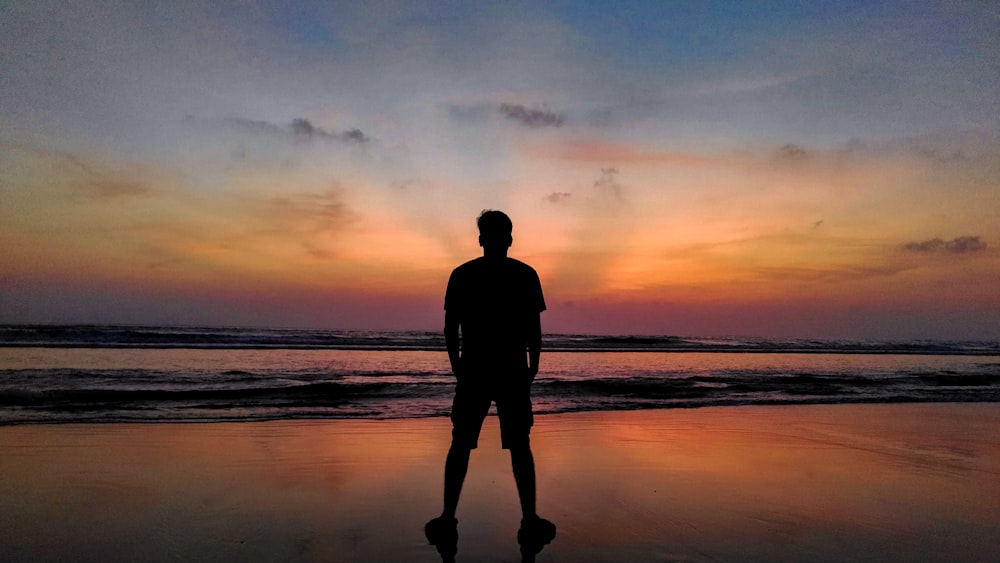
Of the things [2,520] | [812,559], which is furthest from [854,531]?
[2,520]

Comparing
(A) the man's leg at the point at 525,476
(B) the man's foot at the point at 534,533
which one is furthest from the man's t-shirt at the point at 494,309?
(B) the man's foot at the point at 534,533

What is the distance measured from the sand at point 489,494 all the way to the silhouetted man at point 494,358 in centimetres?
34

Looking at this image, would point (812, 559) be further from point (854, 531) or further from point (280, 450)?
point (280, 450)

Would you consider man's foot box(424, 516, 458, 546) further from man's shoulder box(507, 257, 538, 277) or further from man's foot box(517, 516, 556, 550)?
man's shoulder box(507, 257, 538, 277)

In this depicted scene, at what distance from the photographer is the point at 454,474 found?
3.61 m

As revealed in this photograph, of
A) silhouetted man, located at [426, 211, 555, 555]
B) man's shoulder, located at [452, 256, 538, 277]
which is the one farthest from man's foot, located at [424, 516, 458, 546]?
man's shoulder, located at [452, 256, 538, 277]

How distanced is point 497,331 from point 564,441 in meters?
4.05

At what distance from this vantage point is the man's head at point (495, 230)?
365 centimetres

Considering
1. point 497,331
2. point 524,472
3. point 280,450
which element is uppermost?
point 497,331

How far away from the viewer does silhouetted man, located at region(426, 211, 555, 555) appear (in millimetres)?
3537

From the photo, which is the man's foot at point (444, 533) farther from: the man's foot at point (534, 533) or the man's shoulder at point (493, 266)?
the man's shoulder at point (493, 266)

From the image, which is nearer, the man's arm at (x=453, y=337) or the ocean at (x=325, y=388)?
the man's arm at (x=453, y=337)

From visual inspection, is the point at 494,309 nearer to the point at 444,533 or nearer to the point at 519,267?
the point at 519,267

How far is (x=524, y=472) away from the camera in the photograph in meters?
3.59
